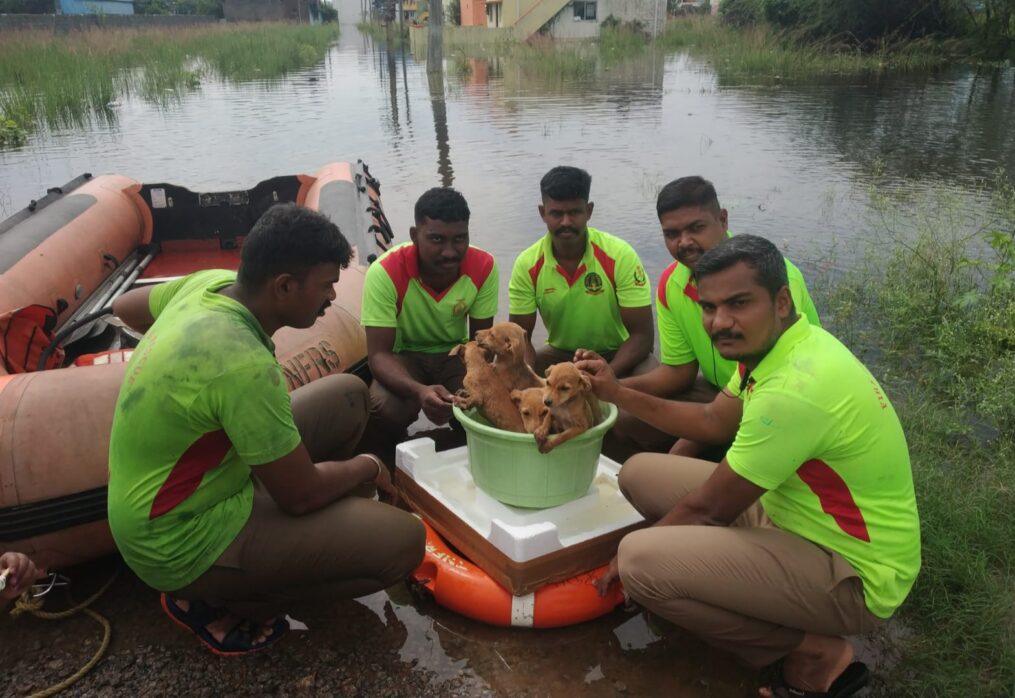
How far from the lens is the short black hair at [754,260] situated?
7.22 ft

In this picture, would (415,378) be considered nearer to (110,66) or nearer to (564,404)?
(564,404)

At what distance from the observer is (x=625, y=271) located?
4.00m

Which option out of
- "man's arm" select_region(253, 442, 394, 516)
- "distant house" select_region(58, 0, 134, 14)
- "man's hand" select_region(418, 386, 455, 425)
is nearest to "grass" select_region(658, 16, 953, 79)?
"man's hand" select_region(418, 386, 455, 425)

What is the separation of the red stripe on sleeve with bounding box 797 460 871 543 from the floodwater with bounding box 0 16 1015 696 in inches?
28.7

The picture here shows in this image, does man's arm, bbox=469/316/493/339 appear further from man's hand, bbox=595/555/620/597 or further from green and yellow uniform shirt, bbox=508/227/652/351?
man's hand, bbox=595/555/620/597

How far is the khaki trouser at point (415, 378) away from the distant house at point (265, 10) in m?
56.9

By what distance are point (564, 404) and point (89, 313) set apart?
129 inches

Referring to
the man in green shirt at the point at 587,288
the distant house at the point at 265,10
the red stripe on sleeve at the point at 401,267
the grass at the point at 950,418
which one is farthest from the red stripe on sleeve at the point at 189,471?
the distant house at the point at 265,10

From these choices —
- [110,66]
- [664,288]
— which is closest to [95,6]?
[110,66]

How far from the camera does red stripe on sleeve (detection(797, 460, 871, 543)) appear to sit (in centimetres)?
219

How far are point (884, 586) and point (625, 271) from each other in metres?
2.18

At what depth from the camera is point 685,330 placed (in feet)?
11.5

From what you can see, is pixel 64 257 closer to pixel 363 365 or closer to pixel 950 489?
pixel 363 365

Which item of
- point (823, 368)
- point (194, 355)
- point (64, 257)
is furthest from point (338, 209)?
point (823, 368)
